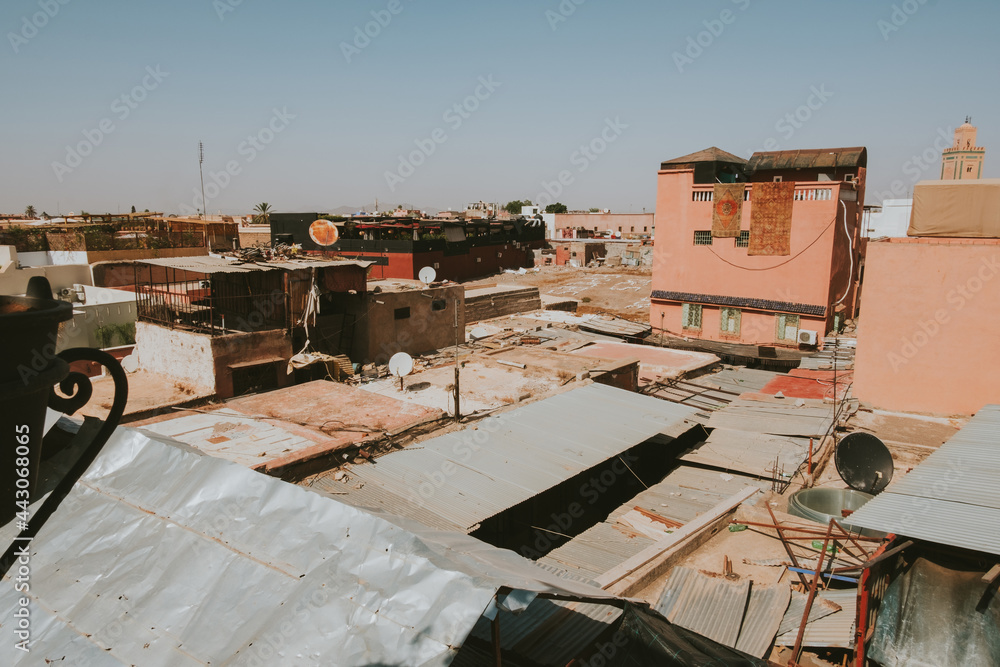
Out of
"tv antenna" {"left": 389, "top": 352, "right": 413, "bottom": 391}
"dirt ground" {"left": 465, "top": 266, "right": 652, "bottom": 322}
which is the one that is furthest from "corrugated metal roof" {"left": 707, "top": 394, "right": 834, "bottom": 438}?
"dirt ground" {"left": 465, "top": 266, "right": 652, "bottom": 322}

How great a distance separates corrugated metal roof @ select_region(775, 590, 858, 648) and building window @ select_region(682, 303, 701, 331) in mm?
23639

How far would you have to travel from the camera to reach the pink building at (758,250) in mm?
26625

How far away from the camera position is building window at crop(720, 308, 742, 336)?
1147 inches

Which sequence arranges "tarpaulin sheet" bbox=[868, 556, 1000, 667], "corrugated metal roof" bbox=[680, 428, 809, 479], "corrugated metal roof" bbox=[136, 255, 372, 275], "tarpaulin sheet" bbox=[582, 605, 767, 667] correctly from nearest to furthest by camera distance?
"tarpaulin sheet" bbox=[582, 605, 767, 667] < "tarpaulin sheet" bbox=[868, 556, 1000, 667] < "corrugated metal roof" bbox=[680, 428, 809, 479] < "corrugated metal roof" bbox=[136, 255, 372, 275]

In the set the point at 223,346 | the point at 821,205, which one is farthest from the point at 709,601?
the point at 821,205

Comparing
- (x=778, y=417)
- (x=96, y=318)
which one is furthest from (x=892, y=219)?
(x=96, y=318)

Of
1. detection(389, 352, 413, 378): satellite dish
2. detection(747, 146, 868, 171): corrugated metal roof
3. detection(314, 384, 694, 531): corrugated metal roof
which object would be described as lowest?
detection(314, 384, 694, 531): corrugated metal roof

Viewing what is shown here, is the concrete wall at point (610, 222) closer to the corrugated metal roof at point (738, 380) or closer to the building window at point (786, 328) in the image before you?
the building window at point (786, 328)

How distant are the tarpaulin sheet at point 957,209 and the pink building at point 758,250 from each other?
11.1 m

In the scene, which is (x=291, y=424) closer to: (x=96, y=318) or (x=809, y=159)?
(x=96, y=318)

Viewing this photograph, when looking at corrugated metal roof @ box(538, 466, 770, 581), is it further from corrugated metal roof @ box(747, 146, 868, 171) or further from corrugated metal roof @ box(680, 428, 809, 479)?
corrugated metal roof @ box(747, 146, 868, 171)

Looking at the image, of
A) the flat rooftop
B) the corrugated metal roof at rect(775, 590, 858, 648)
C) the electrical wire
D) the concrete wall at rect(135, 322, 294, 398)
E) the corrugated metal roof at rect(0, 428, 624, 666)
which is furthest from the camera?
the electrical wire

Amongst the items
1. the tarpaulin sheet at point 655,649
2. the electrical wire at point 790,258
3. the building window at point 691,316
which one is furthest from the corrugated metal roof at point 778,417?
the building window at point 691,316

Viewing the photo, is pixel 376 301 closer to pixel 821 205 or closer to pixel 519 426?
pixel 519 426
